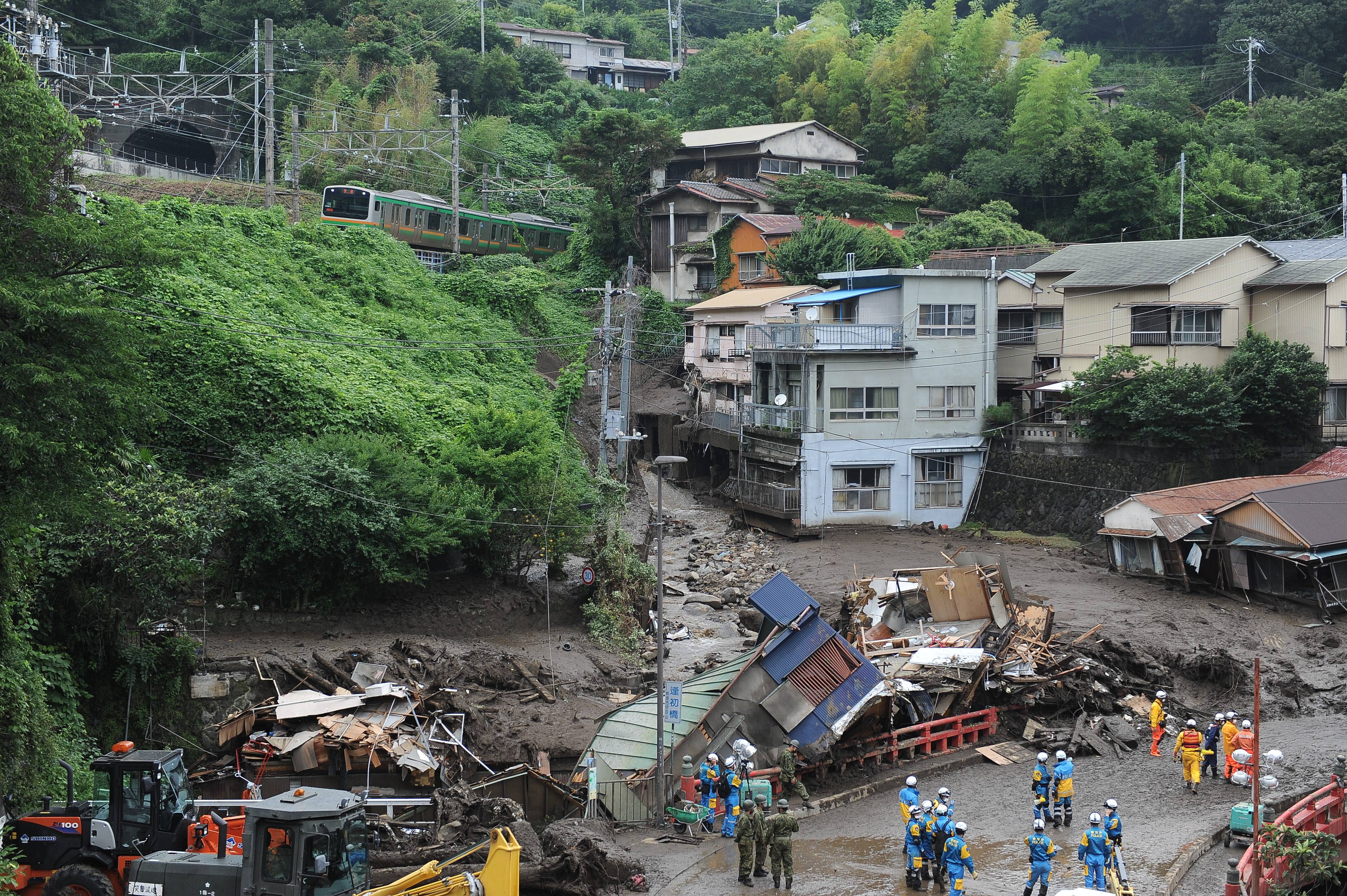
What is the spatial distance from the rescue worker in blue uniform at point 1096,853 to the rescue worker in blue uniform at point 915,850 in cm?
195

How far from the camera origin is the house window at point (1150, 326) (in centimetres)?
3525

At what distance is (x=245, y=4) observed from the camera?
58.6 m

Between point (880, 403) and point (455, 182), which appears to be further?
point (455, 182)

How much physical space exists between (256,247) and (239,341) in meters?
8.86

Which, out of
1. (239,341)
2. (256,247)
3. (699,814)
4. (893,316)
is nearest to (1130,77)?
(893,316)

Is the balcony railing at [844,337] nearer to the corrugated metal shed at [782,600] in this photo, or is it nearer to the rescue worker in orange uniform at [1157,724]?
the corrugated metal shed at [782,600]

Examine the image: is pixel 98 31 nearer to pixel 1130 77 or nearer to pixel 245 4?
pixel 245 4

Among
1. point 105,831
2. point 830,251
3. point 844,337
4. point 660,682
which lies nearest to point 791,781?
point 660,682

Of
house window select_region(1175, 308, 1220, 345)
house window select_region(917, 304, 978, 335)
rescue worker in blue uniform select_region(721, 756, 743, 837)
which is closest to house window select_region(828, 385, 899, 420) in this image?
house window select_region(917, 304, 978, 335)

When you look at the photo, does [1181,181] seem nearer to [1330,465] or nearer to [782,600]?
[1330,465]

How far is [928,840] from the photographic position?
1400cm

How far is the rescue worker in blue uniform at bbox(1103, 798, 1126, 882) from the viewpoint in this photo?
1334 centimetres

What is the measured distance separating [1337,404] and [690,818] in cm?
2677

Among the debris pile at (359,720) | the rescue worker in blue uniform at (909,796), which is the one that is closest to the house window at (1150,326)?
the debris pile at (359,720)
